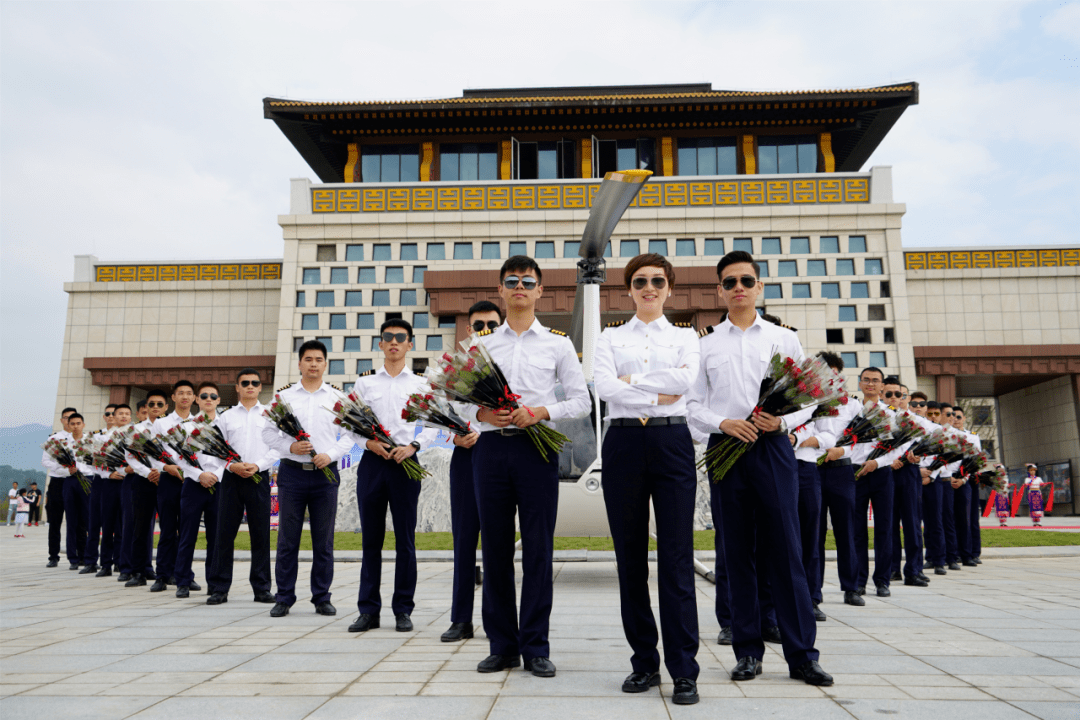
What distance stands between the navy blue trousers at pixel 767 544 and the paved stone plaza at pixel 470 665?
234 millimetres

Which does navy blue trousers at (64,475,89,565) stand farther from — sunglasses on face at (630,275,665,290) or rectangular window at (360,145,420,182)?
rectangular window at (360,145,420,182)

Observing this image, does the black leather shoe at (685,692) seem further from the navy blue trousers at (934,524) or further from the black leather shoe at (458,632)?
the navy blue trousers at (934,524)

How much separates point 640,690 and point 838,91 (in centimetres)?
2873

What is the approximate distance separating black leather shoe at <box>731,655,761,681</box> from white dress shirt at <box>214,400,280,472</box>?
5.14m

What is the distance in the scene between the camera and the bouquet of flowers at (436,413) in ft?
17.9

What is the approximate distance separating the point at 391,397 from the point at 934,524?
297 inches

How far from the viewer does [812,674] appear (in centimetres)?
404

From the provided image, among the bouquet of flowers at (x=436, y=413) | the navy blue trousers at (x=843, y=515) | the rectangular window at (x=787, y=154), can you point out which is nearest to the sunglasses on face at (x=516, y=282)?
the bouquet of flowers at (x=436, y=413)

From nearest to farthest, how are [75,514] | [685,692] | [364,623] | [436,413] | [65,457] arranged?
1. [685,692]
2. [436,413]
3. [364,623]
4. [65,457]
5. [75,514]

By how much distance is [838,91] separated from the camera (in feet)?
92.8

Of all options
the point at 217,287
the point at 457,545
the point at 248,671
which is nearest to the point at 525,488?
the point at 457,545

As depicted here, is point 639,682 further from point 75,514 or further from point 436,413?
point 75,514

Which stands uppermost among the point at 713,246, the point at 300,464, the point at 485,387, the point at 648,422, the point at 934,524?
the point at 713,246

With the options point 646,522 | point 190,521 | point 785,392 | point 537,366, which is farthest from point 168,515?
point 785,392
